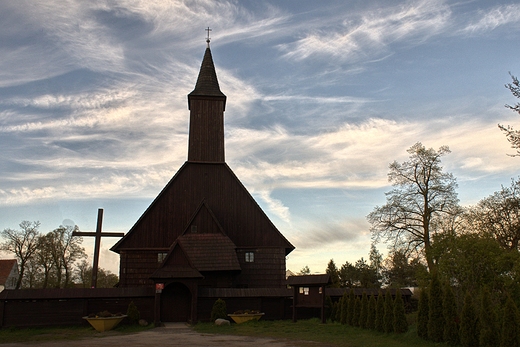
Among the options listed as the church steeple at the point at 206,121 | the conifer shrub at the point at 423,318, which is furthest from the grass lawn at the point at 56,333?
the church steeple at the point at 206,121

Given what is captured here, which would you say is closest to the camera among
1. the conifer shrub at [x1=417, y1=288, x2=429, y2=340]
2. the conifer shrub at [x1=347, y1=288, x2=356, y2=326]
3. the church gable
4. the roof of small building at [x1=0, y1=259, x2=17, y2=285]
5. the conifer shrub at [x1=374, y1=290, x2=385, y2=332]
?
the conifer shrub at [x1=417, y1=288, x2=429, y2=340]

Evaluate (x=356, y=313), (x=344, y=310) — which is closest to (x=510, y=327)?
(x=356, y=313)

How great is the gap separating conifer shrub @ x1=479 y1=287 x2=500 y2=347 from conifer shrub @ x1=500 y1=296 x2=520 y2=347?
1.26ft

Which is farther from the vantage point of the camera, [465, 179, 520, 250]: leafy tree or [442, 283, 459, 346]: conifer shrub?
[465, 179, 520, 250]: leafy tree

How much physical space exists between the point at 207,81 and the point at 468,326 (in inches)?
952

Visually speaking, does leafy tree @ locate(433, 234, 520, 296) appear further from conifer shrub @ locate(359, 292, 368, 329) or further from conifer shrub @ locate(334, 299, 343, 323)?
conifer shrub @ locate(334, 299, 343, 323)

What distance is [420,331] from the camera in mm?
15742

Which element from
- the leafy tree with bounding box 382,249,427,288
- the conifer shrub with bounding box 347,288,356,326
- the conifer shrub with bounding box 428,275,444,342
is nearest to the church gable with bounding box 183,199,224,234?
the conifer shrub with bounding box 347,288,356,326

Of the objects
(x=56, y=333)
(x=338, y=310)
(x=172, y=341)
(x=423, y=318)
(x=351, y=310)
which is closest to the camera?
(x=423, y=318)

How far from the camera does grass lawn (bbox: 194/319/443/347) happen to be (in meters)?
15.3

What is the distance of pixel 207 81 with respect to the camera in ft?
109

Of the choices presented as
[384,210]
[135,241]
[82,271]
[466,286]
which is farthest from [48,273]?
[466,286]

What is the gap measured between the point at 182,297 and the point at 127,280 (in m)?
4.51

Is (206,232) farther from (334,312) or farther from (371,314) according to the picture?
(371,314)
